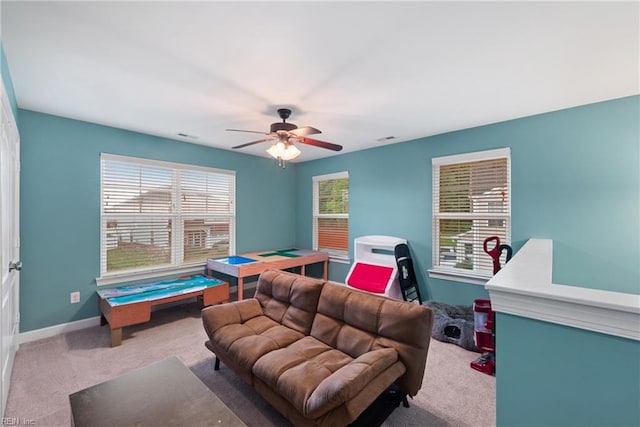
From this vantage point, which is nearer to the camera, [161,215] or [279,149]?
[279,149]

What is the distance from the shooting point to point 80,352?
2.70 m

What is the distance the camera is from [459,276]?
3.59 m

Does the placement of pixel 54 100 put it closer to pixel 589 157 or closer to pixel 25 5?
pixel 25 5

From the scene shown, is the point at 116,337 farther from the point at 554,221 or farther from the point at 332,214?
the point at 554,221

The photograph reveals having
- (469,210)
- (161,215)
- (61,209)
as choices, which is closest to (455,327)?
(469,210)

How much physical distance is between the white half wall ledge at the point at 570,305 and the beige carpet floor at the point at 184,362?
4.23 feet

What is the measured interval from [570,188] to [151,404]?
400 cm

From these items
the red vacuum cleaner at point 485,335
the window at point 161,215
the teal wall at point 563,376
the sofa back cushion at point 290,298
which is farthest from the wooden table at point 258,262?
the teal wall at point 563,376

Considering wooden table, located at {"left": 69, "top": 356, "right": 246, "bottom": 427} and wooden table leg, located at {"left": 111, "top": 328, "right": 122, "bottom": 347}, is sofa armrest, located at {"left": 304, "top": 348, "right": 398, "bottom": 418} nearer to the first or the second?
wooden table, located at {"left": 69, "top": 356, "right": 246, "bottom": 427}

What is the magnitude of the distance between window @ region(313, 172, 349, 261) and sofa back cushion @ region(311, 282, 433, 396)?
274 cm

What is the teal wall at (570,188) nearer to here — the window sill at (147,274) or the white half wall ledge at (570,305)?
the white half wall ledge at (570,305)

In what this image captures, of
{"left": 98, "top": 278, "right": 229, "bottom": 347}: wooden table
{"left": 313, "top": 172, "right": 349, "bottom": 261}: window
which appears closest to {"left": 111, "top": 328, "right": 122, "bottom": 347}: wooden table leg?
{"left": 98, "top": 278, "right": 229, "bottom": 347}: wooden table

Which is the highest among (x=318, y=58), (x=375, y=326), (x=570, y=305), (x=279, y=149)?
(x=318, y=58)

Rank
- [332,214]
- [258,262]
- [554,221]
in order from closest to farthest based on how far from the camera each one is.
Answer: [554,221] < [258,262] < [332,214]
